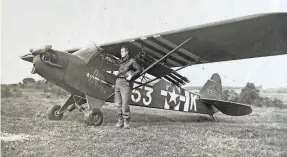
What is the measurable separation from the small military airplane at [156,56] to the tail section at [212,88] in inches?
44.4

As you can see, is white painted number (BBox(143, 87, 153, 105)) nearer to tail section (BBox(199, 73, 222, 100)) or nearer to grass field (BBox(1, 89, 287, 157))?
grass field (BBox(1, 89, 287, 157))

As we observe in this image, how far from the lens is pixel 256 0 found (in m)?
4.09

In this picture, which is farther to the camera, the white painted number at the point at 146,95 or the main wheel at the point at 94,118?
the white painted number at the point at 146,95

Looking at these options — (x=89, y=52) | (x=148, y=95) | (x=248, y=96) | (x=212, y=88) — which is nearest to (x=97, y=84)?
(x=89, y=52)

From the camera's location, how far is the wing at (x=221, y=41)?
371 cm

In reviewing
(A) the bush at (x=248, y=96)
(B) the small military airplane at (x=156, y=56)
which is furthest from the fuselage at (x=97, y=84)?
(A) the bush at (x=248, y=96)

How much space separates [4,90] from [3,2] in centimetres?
207

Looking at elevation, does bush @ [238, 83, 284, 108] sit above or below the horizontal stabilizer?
above

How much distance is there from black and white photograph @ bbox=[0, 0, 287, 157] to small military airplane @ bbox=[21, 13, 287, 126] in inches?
0.7

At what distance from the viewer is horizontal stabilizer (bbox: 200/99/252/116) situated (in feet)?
19.3

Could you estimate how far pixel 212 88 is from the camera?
7.25 m

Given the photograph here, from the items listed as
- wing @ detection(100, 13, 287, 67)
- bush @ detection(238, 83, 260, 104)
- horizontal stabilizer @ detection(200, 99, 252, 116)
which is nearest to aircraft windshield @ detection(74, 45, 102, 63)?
wing @ detection(100, 13, 287, 67)

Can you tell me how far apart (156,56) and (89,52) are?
3.91 feet

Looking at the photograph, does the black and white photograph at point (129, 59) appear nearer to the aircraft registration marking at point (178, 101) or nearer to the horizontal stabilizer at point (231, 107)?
the aircraft registration marking at point (178, 101)
